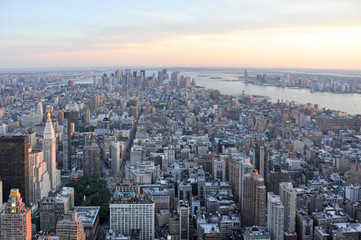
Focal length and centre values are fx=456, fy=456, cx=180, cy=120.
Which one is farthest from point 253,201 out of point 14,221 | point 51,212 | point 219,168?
point 14,221

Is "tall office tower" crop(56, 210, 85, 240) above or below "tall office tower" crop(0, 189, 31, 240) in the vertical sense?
below

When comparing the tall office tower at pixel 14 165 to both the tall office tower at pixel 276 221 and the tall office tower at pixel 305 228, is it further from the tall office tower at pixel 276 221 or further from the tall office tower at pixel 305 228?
the tall office tower at pixel 305 228

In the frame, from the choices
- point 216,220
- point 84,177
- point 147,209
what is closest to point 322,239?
point 216,220

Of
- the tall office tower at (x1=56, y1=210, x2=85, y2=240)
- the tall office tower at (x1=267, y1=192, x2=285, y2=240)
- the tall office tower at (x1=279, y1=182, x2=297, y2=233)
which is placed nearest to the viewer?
the tall office tower at (x1=56, y1=210, x2=85, y2=240)

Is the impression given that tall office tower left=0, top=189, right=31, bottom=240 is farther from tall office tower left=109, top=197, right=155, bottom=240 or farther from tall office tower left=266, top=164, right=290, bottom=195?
tall office tower left=266, top=164, right=290, bottom=195

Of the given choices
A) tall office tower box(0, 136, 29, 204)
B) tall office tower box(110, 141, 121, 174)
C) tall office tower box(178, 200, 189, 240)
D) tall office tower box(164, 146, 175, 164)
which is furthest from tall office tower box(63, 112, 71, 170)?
tall office tower box(178, 200, 189, 240)
